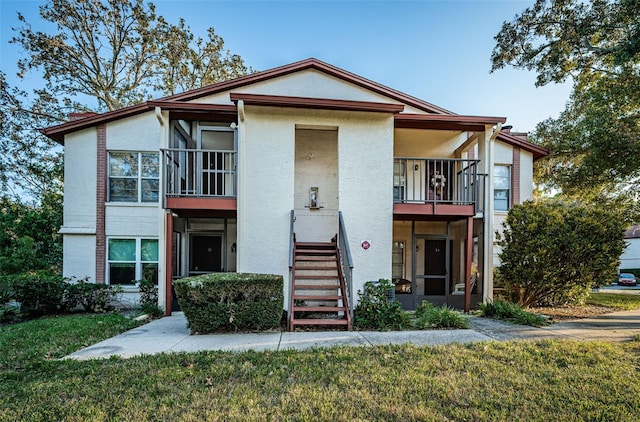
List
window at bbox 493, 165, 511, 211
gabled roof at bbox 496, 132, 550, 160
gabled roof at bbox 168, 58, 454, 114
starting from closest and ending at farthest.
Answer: gabled roof at bbox 168, 58, 454, 114 → gabled roof at bbox 496, 132, 550, 160 → window at bbox 493, 165, 511, 211

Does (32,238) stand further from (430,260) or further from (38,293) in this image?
(430,260)

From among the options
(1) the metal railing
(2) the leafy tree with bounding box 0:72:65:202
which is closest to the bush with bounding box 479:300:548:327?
(1) the metal railing

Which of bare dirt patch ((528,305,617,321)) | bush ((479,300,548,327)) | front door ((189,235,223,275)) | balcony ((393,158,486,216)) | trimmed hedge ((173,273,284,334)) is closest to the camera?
trimmed hedge ((173,273,284,334))

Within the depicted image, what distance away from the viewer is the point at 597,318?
8.14 m

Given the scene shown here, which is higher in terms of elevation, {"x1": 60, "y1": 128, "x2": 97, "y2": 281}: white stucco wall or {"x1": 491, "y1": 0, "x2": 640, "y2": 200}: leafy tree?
{"x1": 491, "y1": 0, "x2": 640, "y2": 200}: leafy tree

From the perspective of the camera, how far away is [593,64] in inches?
458

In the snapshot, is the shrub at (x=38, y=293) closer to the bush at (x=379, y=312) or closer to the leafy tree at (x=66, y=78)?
the leafy tree at (x=66, y=78)

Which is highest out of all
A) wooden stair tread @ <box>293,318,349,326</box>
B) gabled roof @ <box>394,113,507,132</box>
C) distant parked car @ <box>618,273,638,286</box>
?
gabled roof @ <box>394,113,507,132</box>

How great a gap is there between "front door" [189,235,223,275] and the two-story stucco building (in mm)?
39

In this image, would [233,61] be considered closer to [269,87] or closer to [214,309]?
[269,87]

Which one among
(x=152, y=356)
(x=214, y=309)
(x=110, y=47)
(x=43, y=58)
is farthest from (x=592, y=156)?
(x=43, y=58)

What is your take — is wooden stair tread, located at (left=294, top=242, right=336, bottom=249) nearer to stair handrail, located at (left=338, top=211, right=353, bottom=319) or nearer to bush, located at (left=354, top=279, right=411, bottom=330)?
stair handrail, located at (left=338, top=211, right=353, bottom=319)

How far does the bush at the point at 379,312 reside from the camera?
6.89m

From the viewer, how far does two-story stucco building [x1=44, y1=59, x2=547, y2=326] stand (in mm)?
8320
